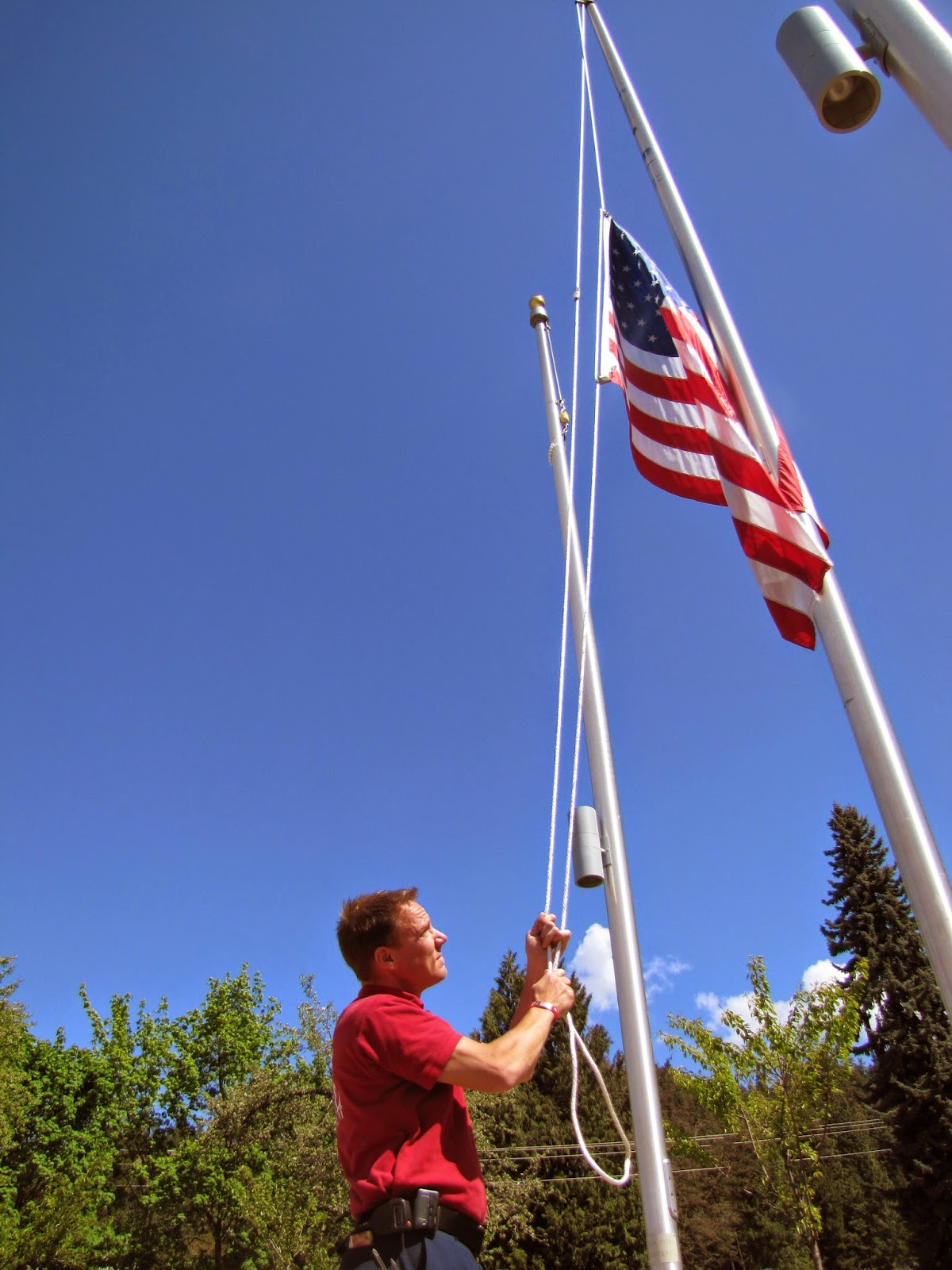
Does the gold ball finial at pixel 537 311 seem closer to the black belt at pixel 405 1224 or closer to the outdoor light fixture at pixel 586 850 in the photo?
the outdoor light fixture at pixel 586 850

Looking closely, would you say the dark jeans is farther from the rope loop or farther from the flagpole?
the flagpole

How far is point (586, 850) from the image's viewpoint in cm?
378

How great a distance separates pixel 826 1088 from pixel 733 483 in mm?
19152

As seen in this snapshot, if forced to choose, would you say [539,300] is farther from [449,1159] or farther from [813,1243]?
[813,1243]

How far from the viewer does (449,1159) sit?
96.7 inches

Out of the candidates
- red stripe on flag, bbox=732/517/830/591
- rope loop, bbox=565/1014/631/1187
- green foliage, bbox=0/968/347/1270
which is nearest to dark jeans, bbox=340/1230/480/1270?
rope loop, bbox=565/1014/631/1187

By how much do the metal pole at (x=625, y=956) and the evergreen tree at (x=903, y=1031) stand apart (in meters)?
22.6

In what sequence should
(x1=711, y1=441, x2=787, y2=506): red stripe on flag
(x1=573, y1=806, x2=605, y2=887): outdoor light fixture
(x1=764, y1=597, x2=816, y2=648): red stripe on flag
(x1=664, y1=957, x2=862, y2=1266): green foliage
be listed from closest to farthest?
1. (x1=573, y1=806, x2=605, y2=887): outdoor light fixture
2. (x1=764, y1=597, x2=816, y2=648): red stripe on flag
3. (x1=711, y1=441, x2=787, y2=506): red stripe on flag
4. (x1=664, y1=957, x2=862, y2=1266): green foliage

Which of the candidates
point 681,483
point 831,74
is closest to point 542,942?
point 681,483

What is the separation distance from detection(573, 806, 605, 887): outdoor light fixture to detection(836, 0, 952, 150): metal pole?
3.12 meters

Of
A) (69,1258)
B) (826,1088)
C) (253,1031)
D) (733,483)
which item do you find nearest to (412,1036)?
(733,483)

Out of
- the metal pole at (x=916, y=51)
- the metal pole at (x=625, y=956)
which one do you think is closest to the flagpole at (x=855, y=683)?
the metal pole at (x=625, y=956)

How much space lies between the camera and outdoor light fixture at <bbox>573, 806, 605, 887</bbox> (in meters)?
3.75

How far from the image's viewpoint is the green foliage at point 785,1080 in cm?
1761
